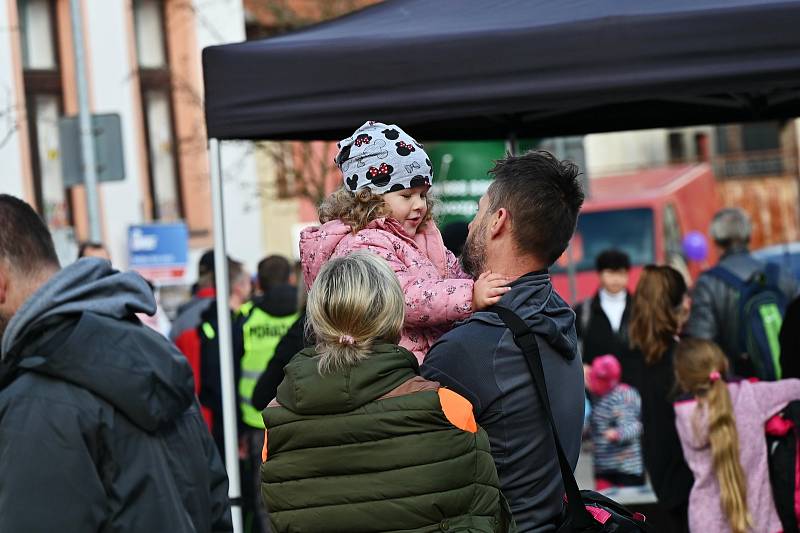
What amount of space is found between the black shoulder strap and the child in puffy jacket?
389 cm

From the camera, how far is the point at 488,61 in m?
4.42

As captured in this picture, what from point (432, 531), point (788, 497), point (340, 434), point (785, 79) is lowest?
point (788, 497)

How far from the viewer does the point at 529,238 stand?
10.6 feet

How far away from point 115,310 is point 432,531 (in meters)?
0.94

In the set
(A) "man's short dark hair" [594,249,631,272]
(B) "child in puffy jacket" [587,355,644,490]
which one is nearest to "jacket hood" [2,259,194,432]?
(B) "child in puffy jacket" [587,355,644,490]

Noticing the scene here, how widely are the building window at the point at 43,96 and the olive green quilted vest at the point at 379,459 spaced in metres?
17.5

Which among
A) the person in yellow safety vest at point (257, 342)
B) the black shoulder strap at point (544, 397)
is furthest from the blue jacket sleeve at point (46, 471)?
the person in yellow safety vest at point (257, 342)

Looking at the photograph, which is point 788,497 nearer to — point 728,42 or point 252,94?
point 728,42

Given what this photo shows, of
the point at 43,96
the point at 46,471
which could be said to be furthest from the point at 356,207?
the point at 43,96

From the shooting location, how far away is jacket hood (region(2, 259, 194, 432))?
297cm

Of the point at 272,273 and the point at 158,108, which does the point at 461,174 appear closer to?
the point at 272,273

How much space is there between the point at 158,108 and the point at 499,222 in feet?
62.9

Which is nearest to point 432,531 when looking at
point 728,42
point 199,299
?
point 728,42

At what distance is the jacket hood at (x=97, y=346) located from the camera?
297 cm
